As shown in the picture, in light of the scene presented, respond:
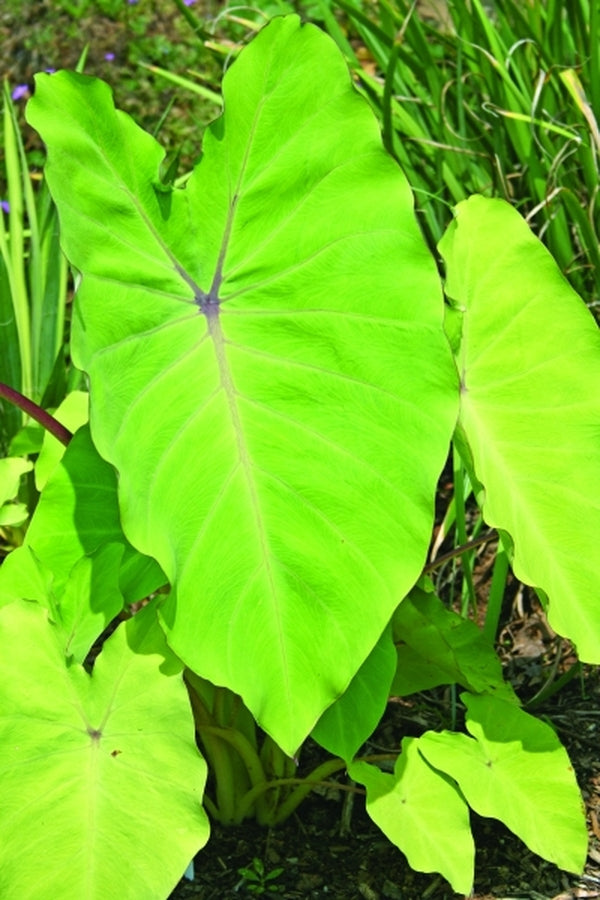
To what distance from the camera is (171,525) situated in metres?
1.32

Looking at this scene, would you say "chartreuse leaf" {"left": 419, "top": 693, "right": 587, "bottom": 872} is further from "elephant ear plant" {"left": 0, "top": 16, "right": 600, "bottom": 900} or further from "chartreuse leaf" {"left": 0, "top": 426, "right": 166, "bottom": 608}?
"chartreuse leaf" {"left": 0, "top": 426, "right": 166, "bottom": 608}

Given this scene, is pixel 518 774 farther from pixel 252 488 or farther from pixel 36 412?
pixel 36 412

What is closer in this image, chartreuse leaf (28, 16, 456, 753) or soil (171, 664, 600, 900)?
chartreuse leaf (28, 16, 456, 753)

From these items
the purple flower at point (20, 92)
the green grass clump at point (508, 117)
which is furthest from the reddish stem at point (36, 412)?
the purple flower at point (20, 92)

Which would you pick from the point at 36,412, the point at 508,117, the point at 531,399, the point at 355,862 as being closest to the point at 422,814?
the point at 355,862

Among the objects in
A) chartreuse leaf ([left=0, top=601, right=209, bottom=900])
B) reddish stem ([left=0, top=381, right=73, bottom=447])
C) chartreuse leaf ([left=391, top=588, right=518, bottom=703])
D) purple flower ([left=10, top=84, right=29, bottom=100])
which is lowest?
chartreuse leaf ([left=391, top=588, right=518, bottom=703])

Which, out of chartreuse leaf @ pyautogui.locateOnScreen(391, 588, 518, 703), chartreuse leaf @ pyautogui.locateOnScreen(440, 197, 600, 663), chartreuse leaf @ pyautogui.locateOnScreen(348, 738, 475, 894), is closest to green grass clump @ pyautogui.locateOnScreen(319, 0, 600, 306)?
chartreuse leaf @ pyautogui.locateOnScreen(440, 197, 600, 663)

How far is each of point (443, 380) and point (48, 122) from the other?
529 millimetres

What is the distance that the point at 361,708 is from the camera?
4.75 feet

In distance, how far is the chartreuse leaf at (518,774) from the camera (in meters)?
1.44

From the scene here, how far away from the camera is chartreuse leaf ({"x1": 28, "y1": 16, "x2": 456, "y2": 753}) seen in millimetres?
1297

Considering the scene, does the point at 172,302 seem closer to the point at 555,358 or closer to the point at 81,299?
the point at 81,299

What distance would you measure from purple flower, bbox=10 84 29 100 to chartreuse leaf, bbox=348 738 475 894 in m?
2.39

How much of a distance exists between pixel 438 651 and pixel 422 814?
0.67 ft
